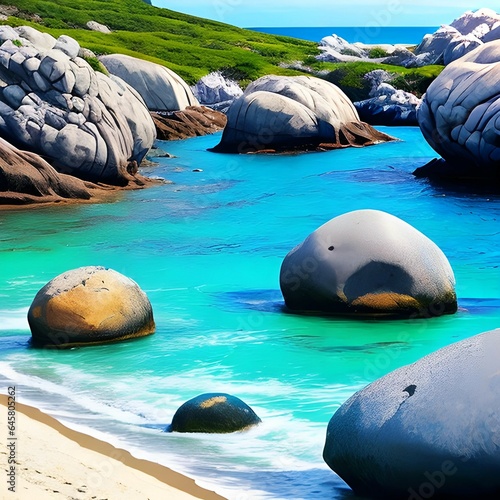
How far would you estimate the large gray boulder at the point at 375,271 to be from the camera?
12.0 meters

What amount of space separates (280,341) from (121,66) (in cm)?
2932

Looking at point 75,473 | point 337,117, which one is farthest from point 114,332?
point 337,117

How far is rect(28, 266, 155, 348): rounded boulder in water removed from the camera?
1091 cm

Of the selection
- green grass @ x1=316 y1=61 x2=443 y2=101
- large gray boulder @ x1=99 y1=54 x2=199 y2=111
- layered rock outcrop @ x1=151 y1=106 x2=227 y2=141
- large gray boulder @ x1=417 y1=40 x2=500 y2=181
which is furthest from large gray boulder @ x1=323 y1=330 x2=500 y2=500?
green grass @ x1=316 y1=61 x2=443 y2=101

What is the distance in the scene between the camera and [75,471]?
659cm

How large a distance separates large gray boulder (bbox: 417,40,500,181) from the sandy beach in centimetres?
1764

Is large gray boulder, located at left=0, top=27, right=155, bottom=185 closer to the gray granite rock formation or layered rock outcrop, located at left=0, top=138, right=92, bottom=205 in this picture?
layered rock outcrop, located at left=0, top=138, right=92, bottom=205

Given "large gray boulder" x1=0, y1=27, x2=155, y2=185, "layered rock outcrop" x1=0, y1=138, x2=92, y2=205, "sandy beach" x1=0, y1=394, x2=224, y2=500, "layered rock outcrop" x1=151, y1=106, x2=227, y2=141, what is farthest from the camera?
"layered rock outcrop" x1=151, y1=106, x2=227, y2=141

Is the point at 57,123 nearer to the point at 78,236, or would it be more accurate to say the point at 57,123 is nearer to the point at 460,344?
the point at 78,236

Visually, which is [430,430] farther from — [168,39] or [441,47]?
[168,39]

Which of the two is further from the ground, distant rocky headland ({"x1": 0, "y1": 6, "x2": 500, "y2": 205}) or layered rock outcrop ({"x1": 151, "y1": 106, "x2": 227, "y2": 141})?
distant rocky headland ({"x1": 0, "y1": 6, "x2": 500, "y2": 205})

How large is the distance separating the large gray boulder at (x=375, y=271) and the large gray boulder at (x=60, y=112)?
1157cm

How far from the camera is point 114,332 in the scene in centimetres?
1106

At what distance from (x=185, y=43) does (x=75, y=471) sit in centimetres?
6451
